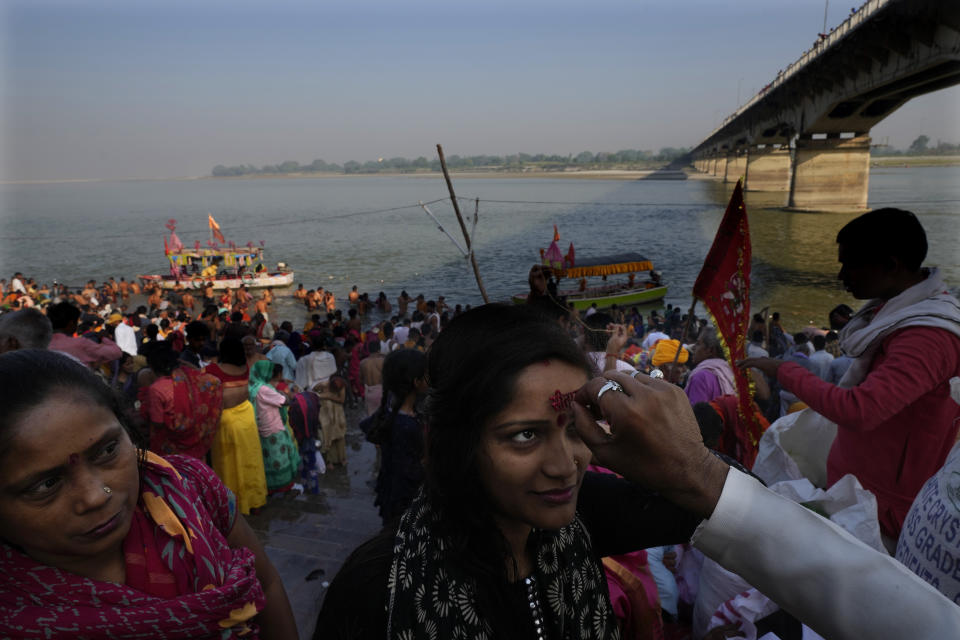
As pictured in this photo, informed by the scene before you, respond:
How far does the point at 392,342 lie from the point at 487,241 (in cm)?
4568

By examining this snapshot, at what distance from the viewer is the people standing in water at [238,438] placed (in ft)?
15.7

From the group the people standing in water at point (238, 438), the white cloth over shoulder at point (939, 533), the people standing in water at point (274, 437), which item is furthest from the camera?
the people standing in water at point (274, 437)

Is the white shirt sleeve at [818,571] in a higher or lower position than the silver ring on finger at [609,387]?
lower

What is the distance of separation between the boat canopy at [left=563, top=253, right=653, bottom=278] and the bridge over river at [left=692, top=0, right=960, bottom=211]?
7.14 metres

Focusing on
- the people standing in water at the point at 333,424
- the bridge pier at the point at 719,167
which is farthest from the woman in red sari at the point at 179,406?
the bridge pier at the point at 719,167

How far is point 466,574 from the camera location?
1.32 metres

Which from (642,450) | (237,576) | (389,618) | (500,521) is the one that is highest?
(642,450)

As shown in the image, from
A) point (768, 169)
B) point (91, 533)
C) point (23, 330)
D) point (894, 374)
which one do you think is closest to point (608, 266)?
point (23, 330)

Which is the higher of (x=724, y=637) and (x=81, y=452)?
(x=81, y=452)

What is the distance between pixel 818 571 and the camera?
955 mm

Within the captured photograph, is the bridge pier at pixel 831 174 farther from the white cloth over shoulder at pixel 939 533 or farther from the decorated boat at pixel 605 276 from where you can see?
the white cloth over shoulder at pixel 939 533

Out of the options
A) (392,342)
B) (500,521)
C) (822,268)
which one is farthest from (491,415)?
(822,268)

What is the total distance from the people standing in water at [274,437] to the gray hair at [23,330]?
6.45 feet

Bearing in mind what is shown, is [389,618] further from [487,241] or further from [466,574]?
[487,241]
